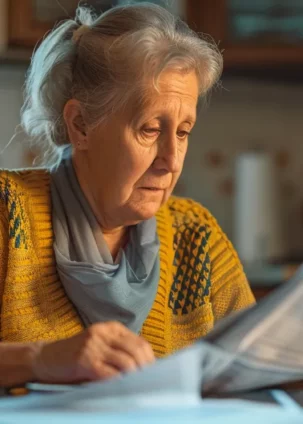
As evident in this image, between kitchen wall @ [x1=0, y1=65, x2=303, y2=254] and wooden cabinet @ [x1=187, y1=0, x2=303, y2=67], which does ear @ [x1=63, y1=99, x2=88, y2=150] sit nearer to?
wooden cabinet @ [x1=187, y1=0, x2=303, y2=67]

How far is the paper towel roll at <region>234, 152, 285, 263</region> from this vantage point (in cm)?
269

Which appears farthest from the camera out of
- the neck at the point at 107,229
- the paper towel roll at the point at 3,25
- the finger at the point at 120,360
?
the paper towel roll at the point at 3,25

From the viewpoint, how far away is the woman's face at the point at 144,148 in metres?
1.22

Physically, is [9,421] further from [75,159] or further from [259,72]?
[259,72]

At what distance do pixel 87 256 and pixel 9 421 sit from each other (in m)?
0.61

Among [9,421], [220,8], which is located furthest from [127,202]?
[220,8]

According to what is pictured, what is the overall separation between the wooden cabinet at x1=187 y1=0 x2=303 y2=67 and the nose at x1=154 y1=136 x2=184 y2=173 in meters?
1.37

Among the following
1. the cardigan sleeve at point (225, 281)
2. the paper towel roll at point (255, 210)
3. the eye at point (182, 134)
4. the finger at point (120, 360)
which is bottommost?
the paper towel roll at point (255, 210)

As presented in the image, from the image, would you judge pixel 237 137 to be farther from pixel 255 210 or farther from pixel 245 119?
pixel 255 210

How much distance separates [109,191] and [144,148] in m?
0.10

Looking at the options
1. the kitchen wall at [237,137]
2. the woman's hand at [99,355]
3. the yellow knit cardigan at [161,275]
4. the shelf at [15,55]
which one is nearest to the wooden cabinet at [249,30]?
the kitchen wall at [237,137]

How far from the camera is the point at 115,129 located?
1.25 metres

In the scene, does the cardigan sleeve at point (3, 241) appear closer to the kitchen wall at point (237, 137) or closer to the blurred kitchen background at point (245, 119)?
the blurred kitchen background at point (245, 119)

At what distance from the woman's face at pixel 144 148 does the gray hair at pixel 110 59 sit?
0.02 m
